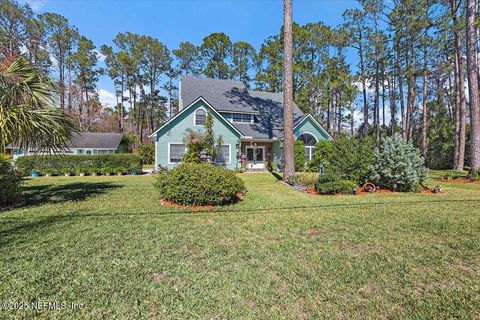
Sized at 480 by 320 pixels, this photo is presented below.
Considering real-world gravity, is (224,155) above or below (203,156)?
above

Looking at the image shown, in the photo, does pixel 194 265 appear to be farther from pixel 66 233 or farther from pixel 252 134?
pixel 252 134

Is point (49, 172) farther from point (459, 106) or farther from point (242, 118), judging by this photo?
point (459, 106)

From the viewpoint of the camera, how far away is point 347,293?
2592mm

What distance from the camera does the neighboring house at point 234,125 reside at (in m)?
17.6

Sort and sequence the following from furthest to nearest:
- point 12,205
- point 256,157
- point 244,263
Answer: point 256,157 < point 12,205 < point 244,263

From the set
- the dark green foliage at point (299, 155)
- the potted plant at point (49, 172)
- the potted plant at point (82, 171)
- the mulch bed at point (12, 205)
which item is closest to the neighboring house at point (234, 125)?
the dark green foliage at point (299, 155)

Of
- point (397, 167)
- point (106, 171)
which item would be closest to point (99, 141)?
point (106, 171)

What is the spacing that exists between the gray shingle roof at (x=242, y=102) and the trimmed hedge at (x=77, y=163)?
6.53 meters

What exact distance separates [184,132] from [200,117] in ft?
5.67

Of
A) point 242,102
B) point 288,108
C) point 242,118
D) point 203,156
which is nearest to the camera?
point 288,108

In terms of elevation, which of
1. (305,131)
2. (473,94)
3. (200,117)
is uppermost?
(473,94)

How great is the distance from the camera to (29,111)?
622 cm

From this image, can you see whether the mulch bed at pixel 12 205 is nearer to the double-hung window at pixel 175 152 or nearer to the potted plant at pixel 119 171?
the potted plant at pixel 119 171

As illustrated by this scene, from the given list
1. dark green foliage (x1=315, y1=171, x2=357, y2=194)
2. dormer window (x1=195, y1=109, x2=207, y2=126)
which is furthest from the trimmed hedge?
dark green foliage (x1=315, y1=171, x2=357, y2=194)
